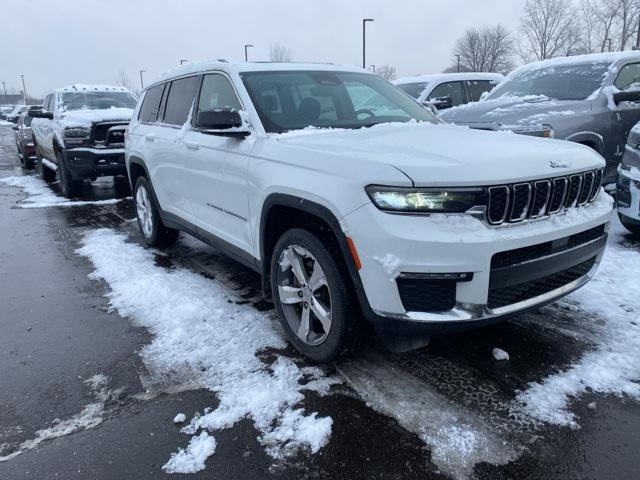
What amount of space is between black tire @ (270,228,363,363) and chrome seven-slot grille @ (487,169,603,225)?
0.86 m

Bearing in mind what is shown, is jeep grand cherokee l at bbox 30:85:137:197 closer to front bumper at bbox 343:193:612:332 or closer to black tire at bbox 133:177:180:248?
black tire at bbox 133:177:180:248

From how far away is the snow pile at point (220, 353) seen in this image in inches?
102

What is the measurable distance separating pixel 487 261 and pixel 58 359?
9.44ft

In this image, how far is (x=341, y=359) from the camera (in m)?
3.15

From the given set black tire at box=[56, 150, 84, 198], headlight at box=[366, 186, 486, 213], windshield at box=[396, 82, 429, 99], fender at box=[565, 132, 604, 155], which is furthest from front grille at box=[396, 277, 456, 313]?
black tire at box=[56, 150, 84, 198]

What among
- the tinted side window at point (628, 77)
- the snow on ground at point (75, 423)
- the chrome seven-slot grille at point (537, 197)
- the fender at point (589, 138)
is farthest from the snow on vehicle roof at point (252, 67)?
the tinted side window at point (628, 77)

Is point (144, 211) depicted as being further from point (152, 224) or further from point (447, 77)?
point (447, 77)

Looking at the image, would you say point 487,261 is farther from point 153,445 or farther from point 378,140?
point 153,445

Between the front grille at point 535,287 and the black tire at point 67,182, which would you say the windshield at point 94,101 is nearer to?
the black tire at point 67,182

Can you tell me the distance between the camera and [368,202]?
248 centimetres

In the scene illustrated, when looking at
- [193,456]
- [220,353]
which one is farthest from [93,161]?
[193,456]

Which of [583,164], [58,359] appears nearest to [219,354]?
[58,359]

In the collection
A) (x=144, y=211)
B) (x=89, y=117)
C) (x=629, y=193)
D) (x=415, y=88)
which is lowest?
(x=144, y=211)

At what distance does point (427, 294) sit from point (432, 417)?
0.68 m
